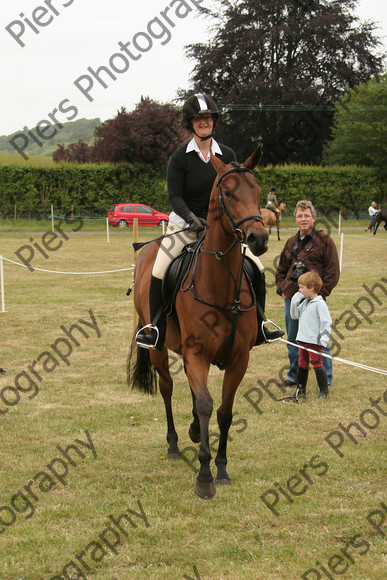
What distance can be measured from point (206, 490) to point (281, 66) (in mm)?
46866

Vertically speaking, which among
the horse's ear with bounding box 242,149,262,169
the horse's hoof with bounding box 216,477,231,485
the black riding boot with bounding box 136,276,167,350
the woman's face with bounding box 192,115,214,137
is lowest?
the horse's hoof with bounding box 216,477,231,485

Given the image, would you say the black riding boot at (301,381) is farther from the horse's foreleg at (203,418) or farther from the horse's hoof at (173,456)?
the horse's foreleg at (203,418)

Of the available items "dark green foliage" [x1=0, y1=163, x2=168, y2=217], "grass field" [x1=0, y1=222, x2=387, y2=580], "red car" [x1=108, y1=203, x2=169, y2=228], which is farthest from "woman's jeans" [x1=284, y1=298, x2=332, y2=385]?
"dark green foliage" [x1=0, y1=163, x2=168, y2=217]

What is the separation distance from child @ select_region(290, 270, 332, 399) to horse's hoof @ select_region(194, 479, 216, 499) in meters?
2.77

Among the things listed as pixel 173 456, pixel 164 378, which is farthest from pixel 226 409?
pixel 164 378

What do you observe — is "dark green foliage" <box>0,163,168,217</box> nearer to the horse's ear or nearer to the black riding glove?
the black riding glove

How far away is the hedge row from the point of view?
1487 inches

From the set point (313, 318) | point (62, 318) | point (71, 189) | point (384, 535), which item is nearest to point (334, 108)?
point (71, 189)

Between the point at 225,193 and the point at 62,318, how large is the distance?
8.53m

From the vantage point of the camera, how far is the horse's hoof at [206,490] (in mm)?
4848

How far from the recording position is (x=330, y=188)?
4250 cm

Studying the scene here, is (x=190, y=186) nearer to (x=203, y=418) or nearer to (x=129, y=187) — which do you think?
(x=203, y=418)

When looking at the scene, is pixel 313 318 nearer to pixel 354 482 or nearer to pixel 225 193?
pixel 354 482

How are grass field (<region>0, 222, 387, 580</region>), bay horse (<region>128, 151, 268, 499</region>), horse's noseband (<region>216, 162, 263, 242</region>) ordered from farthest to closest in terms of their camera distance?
1. bay horse (<region>128, 151, 268, 499</region>)
2. horse's noseband (<region>216, 162, 263, 242</region>)
3. grass field (<region>0, 222, 387, 580</region>)
